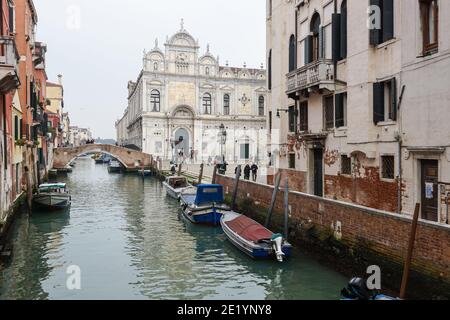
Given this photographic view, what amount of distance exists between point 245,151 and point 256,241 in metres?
36.0

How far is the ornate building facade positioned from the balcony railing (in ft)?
92.5

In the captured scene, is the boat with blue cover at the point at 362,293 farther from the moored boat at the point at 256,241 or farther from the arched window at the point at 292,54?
the arched window at the point at 292,54

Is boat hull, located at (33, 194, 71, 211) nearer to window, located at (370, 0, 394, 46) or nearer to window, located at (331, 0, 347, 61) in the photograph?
window, located at (331, 0, 347, 61)

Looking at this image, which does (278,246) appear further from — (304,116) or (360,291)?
(304,116)

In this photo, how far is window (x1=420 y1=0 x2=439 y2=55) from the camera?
32.1 feet

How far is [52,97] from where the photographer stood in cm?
5434

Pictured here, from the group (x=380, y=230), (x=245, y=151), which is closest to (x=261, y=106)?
(x=245, y=151)

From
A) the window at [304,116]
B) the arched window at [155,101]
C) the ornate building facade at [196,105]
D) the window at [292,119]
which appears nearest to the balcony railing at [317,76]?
the window at [304,116]

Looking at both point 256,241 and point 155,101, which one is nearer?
point 256,241

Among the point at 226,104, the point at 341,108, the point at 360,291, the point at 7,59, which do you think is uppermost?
the point at 226,104

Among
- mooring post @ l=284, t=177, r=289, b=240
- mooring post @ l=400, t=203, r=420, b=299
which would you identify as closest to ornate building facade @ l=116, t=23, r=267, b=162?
mooring post @ l=284, t=177, r=289, b=240

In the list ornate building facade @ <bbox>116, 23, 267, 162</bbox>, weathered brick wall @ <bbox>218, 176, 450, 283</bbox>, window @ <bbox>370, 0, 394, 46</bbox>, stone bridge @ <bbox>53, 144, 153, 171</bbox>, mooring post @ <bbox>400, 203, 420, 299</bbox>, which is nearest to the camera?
weathered brick wall @ <bbox>218, 176, 450, 283</bbox>

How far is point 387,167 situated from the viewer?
11.5m
